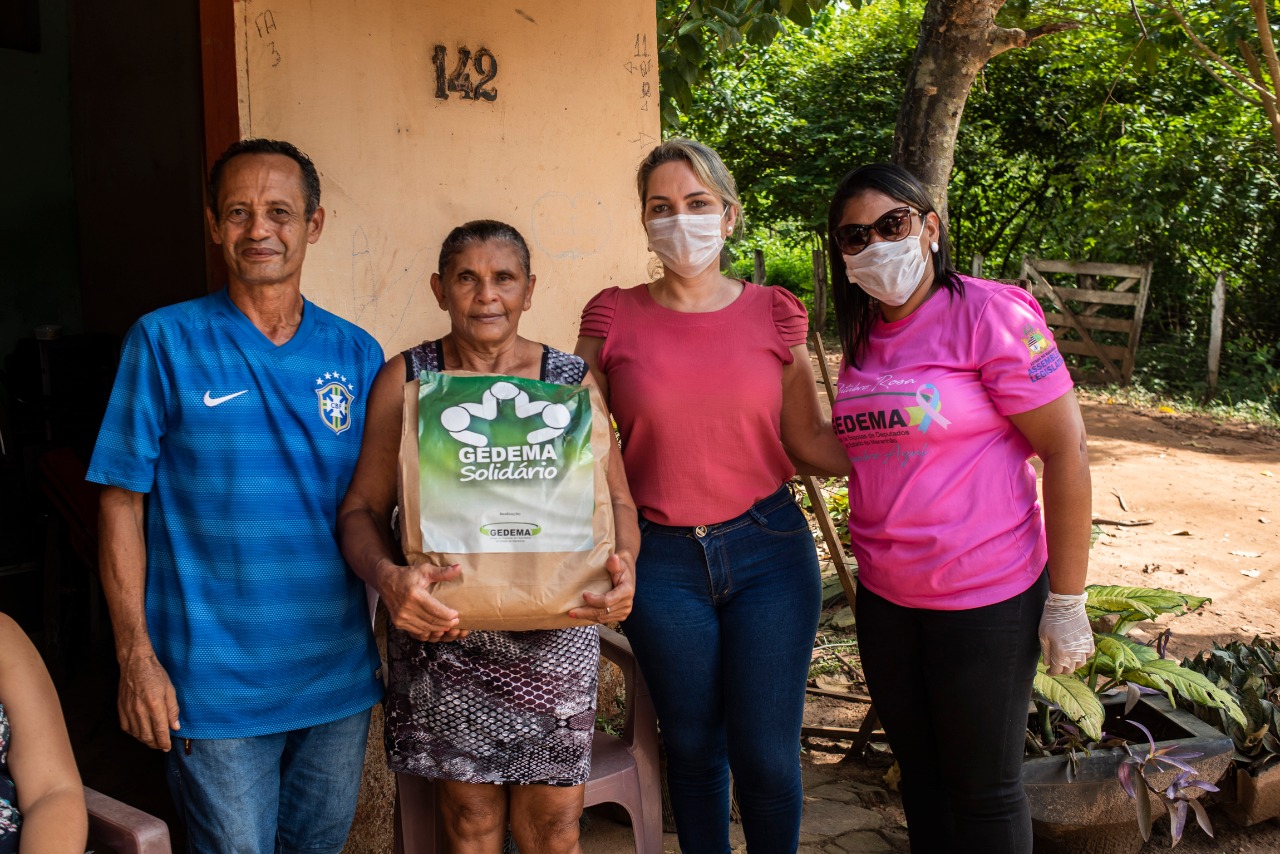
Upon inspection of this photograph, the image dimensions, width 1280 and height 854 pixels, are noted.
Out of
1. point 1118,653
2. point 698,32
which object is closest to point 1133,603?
point 1118,653

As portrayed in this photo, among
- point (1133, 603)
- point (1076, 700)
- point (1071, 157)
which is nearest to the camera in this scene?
point (1076, 700)

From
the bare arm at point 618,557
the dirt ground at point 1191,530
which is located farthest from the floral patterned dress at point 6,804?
the dirt ground at point 1191,530

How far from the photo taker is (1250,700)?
11.0 ft

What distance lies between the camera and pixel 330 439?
2041mm

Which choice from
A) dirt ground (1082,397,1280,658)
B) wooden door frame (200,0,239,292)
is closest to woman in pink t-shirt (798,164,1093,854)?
wooden door frame (200,0,239,292)

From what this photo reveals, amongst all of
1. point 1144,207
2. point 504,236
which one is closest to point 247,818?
point 504,236

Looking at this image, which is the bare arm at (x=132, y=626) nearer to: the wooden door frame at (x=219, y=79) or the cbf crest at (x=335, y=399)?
the cbf crest at (x=335, y=399)

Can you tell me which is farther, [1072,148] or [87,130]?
[1072,148]

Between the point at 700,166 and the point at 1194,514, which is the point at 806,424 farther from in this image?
the point at 1194,514

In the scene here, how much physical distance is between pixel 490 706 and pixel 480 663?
0.09 metres

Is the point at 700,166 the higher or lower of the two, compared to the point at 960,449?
higher

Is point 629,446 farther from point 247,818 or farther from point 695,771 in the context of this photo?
point 247,818

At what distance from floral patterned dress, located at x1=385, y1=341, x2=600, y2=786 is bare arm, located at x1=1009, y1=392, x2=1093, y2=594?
3.22 ft

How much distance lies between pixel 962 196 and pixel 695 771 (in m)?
12.8
